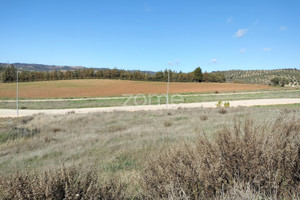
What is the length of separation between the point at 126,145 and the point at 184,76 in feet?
263

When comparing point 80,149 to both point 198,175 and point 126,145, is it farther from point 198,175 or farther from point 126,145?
point 198,175

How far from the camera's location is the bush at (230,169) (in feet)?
8.77

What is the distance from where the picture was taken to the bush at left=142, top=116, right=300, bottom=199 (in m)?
2.67

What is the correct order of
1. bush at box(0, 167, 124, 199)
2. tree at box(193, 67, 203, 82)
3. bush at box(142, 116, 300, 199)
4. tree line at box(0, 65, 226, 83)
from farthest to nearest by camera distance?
tree line at box(0, 65, 226, 83) < tree at box(193, 67, 203, 82) < bush at box(142, 116, 300, 199) < bush at box(0, 167, 124, 199)

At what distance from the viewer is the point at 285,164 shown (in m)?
2.89

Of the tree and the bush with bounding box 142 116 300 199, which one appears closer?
the bush with bounding box 142 116 300 199

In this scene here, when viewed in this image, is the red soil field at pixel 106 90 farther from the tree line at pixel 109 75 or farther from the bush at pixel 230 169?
the bush at pixel 230 169

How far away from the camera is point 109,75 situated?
101 m

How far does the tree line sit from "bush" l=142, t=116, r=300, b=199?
79216 millimetres

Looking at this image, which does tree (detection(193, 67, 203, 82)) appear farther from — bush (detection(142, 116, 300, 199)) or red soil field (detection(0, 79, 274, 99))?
bush (detection(142, 116, 300, 199))

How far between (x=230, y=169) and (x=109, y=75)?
10133cm

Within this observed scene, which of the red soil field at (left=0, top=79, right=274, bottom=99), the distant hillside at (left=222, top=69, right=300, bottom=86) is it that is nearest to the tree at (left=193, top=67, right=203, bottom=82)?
the red soil field at (left=0, top=79, right=274, bottom=99)

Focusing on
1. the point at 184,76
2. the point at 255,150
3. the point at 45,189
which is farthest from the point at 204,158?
the point at 184,76

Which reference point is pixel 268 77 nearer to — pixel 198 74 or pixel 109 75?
pixel 198 74
